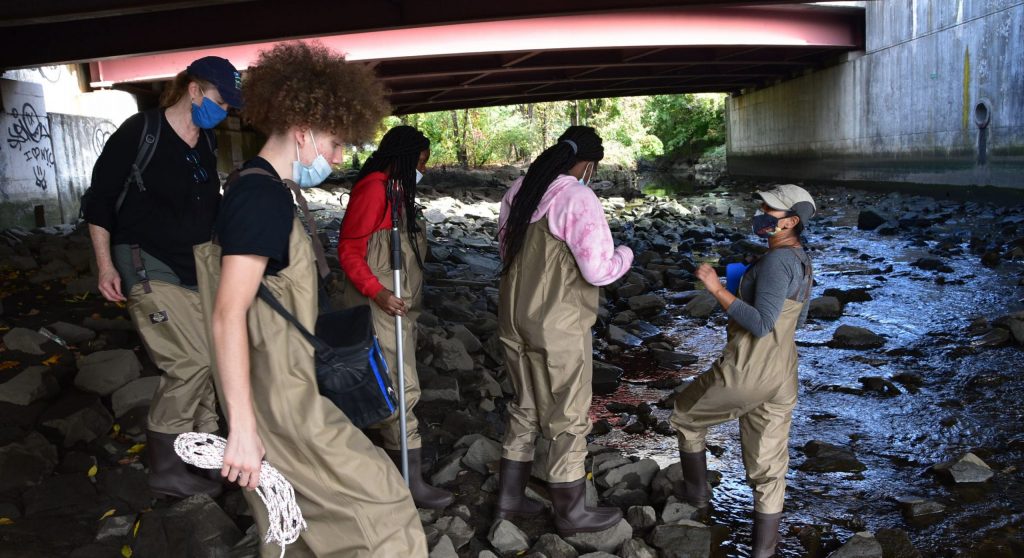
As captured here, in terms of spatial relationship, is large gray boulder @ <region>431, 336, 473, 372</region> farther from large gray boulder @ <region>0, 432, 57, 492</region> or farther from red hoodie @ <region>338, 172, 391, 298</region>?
large gray boulder @ <region>0, 432, 57, 492</region>

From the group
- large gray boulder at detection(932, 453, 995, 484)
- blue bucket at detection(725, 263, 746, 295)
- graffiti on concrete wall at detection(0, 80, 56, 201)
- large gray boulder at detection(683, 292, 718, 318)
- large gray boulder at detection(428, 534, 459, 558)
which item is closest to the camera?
large gray boulder at detection(428, 534, 459, 558)

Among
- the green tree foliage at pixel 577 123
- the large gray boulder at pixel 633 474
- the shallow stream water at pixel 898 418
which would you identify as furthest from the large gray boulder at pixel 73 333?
the green tree foliage at pixel 577 123

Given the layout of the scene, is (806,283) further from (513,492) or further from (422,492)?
(422,492)

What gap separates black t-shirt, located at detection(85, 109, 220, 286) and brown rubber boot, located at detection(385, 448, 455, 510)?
55.9 inches

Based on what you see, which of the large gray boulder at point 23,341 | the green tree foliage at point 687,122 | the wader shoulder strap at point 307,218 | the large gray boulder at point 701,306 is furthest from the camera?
the green tree foliage at point 687,122

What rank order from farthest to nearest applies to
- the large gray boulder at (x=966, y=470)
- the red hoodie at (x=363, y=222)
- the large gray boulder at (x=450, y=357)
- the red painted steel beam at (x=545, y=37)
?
the red painted steel beam at (x=545, y=37) < the large gray boulder at (x=450, y=357) < the large gray boulder at (x=966, y=470) < the red hoodie at (x=363, y=222)

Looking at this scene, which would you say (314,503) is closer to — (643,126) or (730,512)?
(730,512)

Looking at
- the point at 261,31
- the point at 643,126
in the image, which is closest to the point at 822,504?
the point at 261,31

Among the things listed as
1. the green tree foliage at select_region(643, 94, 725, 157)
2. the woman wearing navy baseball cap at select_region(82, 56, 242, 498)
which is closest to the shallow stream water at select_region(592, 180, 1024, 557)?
the woman wearing navy baseball cap at select_region(82, 56, 242, 498)

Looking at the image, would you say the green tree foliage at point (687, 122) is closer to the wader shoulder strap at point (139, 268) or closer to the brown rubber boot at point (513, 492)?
the brown rubber boot at point (513, 492)

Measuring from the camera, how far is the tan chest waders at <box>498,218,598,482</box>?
354 cm

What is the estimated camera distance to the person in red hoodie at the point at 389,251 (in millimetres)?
3979

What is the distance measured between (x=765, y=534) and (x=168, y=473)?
2855 millimetres

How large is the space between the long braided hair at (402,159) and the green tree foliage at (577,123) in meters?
37.8
